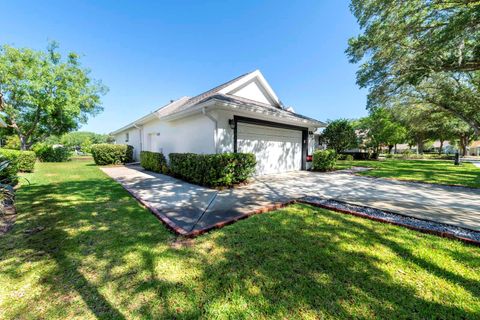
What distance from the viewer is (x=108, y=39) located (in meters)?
11.3

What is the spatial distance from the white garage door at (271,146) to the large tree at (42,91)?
18.6 metres

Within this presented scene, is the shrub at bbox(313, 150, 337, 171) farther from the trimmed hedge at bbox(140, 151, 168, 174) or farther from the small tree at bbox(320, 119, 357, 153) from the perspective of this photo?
the small tree at bbox(320, 119, 357, 153)

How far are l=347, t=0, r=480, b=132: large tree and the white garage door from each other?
5.80 m

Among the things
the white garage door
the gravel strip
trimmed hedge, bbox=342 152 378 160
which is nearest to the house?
the white garage door

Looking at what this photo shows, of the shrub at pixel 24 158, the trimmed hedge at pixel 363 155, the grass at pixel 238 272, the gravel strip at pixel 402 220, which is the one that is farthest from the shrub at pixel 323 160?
the trimmed hedge at pixel 363 155

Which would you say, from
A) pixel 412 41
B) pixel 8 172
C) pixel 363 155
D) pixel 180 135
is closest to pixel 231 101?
pixel 180 135

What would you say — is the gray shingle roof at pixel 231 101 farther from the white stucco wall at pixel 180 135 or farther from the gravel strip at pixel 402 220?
the gravel strip at pixel 402 220

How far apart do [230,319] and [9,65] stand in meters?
24.9

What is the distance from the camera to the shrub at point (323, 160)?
11.1 m

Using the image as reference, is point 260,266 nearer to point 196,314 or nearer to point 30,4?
point 196,314

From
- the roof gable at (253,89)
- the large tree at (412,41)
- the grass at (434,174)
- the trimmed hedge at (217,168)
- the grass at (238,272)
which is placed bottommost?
the grass at (238,272)

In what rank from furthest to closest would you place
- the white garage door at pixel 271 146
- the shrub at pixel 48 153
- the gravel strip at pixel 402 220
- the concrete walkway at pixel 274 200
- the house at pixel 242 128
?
the shrub at pixel 48 153 < the white garage door at pixel 271 146 < the house at pixel 242 128 < the concrete walkway at pixel 274 200 < the gravel strip at pixel 402 220

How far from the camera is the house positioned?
7496 millimetres

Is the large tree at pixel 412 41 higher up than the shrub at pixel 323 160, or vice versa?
the large tree at pixel 412 41
